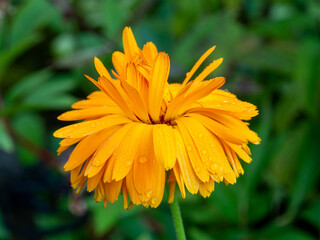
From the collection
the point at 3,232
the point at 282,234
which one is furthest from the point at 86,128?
the point at 3,232

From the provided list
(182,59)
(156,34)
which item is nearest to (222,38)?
(182,59)

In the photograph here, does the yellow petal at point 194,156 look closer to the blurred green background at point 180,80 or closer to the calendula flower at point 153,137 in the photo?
the calendula flower at point 153,137

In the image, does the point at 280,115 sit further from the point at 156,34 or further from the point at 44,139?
the point at 44,139

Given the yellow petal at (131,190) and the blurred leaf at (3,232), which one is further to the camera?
the blurred leaf at (3,232)

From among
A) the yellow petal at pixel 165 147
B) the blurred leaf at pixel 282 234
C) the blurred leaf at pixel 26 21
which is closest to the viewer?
the yellow petal at pixel 165 147

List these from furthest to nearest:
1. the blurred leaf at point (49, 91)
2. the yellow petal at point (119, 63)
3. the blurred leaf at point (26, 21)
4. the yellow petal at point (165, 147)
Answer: the blurred leaf at point (26, 21) → the blurred leaf at point (49, 91) → the yellow petal at point (119, 63) → the yellow petal at point (165, 147)

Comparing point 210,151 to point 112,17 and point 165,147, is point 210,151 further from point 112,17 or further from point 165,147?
point 112,17

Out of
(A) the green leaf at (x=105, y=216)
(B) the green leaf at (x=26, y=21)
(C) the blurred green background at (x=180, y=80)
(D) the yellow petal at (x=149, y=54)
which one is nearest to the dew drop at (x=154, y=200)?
(D) the yellow petal at (x=149, y=54)

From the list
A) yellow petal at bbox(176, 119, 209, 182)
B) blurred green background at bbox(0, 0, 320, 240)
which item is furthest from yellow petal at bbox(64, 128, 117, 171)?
blurred green background at bbox(0, 0, 320, 240)

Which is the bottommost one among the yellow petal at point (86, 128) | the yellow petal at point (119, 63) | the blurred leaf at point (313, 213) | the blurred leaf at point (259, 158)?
the blurred leaf at point (313, 213)
